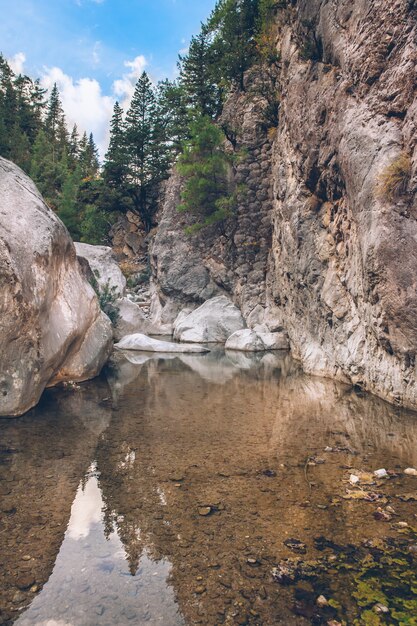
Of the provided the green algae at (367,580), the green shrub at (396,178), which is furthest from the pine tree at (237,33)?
the green algae at (367,580)

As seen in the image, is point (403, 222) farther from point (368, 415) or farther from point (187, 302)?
point (187, 302)

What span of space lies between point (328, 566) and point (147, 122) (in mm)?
42892

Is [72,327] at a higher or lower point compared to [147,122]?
lower

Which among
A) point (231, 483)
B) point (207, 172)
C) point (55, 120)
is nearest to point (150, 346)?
point (207, 172)

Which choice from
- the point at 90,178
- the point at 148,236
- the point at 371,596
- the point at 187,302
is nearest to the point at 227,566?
the point at 371,596

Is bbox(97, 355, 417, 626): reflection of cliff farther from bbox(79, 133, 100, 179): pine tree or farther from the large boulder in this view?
bbox(79, 133, 100, 179): pine tree

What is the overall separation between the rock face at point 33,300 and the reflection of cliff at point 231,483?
191 centimetres

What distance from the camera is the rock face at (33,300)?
7.45 metres

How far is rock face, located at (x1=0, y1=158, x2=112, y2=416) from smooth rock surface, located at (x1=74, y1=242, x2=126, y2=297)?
33.5ft

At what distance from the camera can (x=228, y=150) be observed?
2742 centimetres

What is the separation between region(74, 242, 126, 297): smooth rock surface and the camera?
833 inches

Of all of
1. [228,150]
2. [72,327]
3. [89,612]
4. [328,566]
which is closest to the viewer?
[89,612]

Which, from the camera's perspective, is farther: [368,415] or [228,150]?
[228,150]

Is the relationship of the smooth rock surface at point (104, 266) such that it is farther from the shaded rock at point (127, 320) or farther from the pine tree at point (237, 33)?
the pine tree at point (237, 33)
